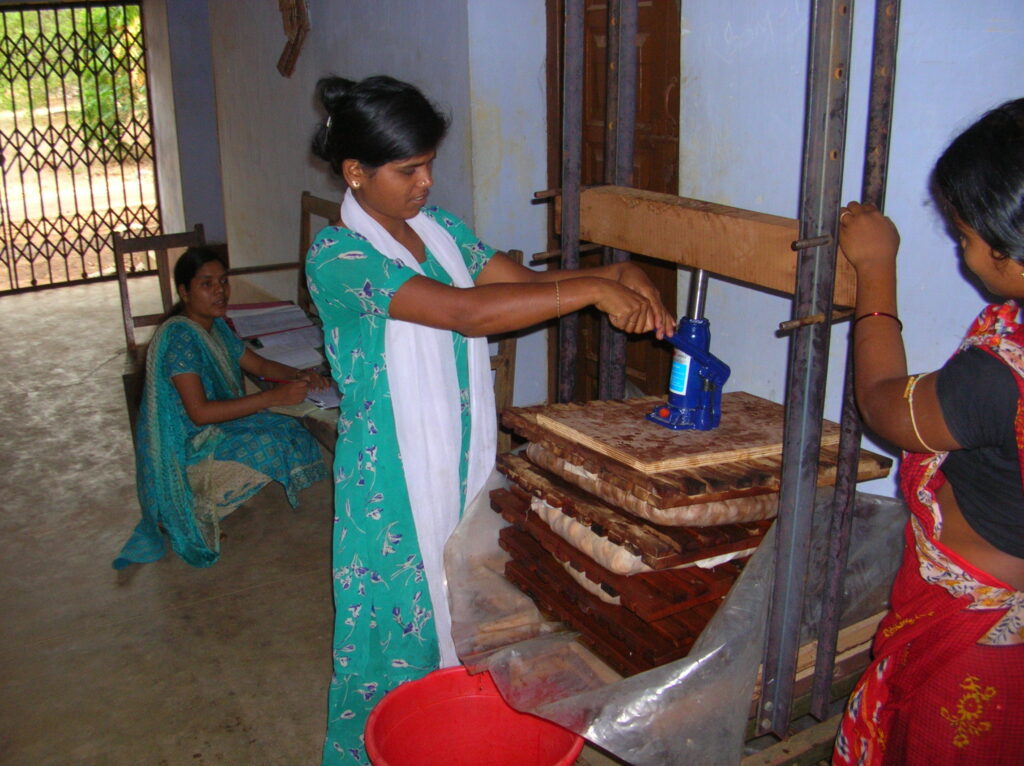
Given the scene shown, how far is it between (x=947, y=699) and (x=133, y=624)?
8.61 ft

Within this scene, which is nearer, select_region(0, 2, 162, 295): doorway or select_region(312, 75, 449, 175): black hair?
select_region(312, 75, 449, 175): black hair

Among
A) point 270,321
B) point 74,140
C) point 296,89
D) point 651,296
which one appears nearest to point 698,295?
point 651,296

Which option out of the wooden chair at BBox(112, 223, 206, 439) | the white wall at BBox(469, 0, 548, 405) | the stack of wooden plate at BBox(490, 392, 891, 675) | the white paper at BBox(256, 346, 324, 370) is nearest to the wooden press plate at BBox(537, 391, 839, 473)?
Result: the stack of wooden plate at BBox(490, 392, 891, 675)

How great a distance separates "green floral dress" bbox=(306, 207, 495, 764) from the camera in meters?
1.95

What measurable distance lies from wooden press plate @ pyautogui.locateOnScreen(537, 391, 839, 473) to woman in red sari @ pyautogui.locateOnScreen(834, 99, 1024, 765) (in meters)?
0.27

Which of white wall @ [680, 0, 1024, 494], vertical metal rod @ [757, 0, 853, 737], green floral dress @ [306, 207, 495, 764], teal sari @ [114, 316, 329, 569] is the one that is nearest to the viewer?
vertical metal rod @ [757, 0, 853, 737]

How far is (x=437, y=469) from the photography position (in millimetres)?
2098

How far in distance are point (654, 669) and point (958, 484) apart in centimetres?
55

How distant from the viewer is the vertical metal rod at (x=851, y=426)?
1452 millimetres

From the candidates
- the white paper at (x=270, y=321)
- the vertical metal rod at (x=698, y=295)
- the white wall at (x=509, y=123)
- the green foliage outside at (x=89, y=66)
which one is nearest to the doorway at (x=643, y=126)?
the white wall at (x=509, y=123)

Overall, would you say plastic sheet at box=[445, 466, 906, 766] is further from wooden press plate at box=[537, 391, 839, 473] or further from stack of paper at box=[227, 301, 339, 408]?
stack of paper at box=[227, 301, 339, 408]

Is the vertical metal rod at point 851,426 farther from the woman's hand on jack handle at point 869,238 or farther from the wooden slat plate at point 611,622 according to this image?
the wooden slat plate at point 611,622

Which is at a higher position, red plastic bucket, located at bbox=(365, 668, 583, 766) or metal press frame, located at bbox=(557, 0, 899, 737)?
metal press frame, located at bbox=(557, 0, 899, 737)

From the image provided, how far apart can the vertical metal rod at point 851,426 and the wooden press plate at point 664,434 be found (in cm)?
7
